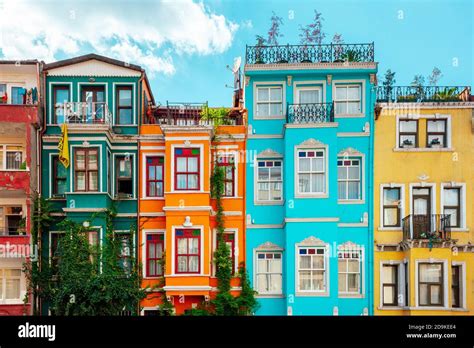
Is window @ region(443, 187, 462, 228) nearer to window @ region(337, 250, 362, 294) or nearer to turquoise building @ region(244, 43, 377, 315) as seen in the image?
turquoise building @ region(244, 43, 377, 315)

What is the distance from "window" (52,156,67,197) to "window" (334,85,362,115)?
10.8 meters

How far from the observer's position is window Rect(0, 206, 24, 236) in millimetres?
23641

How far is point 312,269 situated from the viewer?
22.6 metres

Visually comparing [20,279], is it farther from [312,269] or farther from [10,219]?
[312,269]

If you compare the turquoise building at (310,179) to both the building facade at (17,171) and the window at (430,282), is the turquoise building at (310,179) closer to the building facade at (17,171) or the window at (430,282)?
the window at (430,282)

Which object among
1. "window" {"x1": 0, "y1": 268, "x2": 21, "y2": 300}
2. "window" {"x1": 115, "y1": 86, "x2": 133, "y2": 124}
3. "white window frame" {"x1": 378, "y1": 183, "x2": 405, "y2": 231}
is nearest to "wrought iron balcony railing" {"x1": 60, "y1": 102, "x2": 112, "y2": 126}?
"window" {"x1": 115, "y1": 86, "x2": 133, "y2": 124}

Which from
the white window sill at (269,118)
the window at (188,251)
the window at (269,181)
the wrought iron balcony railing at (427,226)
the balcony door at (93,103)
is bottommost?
the window at (188,251)

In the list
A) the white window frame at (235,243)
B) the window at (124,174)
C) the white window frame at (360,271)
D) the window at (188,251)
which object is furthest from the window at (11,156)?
the white window frame at (360,271)

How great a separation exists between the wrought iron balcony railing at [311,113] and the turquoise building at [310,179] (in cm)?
4

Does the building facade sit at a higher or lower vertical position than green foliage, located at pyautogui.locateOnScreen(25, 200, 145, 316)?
higher

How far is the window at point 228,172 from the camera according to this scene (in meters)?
23.9

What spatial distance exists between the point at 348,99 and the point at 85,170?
33.8 ft
